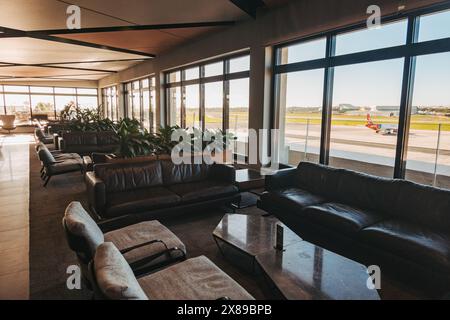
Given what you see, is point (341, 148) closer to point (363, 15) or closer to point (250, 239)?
point (363, 15)

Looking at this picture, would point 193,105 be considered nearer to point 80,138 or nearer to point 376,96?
point 80,138

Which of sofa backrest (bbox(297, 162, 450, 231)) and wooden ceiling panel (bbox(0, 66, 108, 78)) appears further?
wooden ceiling panel (bbox(0, 66, 108, 78))

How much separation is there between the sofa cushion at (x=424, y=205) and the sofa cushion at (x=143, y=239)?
2338 mm

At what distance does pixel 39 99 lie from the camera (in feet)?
55.5

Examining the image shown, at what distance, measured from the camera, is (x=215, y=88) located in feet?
24.5

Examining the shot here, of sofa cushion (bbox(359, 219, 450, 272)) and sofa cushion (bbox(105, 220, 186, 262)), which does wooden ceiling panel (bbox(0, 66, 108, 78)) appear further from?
sofa cushion (bbox(359, 219, 450, 272))

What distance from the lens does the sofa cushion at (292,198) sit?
3546 mm

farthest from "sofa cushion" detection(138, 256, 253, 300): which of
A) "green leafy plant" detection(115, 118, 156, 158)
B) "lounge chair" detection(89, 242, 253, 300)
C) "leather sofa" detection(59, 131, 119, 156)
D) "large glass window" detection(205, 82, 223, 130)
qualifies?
"leather sofa" detection(59, 131, 119, 156)

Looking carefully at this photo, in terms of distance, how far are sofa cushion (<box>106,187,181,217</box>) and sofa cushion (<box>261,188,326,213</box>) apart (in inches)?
48.8

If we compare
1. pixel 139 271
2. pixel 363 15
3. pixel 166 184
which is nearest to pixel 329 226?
pixel 139 271

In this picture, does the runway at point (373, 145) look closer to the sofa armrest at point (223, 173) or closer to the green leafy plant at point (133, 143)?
the sofa armrest at point (223, 173)

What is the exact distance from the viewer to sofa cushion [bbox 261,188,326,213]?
355 cm

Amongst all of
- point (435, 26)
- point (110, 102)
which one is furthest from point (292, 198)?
point (110, 102)

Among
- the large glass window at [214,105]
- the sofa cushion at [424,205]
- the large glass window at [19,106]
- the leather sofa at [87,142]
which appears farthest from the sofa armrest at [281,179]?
the large glass window at [19,106]
